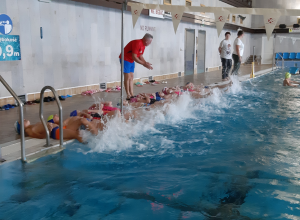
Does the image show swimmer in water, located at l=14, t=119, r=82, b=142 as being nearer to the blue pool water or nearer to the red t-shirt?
the blue pool water

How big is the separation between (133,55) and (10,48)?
114 inches

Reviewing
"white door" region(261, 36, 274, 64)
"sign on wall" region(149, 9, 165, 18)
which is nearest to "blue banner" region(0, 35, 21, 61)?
"sign on wall" region(149, 9, 165, 18)

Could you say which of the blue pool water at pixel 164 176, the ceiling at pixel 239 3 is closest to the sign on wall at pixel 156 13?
the blue pool water at pixel 164 176

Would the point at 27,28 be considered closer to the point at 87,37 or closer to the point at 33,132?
the point at 87,37

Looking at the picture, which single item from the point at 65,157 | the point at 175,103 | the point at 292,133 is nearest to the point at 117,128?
the point at 65,157

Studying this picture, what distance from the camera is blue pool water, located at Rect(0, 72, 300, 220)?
2.83 m

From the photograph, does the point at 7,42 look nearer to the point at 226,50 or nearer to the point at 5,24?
the point at 5,24

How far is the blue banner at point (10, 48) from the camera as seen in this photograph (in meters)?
6.82

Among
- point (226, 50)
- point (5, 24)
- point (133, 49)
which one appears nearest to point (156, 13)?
point (226, 50)

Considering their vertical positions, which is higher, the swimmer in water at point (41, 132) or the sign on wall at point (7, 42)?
the sign on wall at point (7, 42)

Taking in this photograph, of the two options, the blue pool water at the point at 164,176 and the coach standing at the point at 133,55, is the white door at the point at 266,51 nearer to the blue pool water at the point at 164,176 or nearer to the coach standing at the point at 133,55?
the coach standing at the point at 133,55

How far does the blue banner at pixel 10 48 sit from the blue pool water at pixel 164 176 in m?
3.75

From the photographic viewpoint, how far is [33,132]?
4539 millimetres

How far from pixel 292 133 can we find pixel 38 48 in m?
6.35
